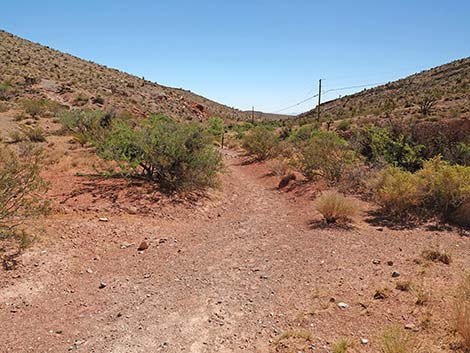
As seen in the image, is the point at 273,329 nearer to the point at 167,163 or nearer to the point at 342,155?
the point at 167,163

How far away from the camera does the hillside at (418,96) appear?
29.2m

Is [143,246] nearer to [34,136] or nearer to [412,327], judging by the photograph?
[412,327]

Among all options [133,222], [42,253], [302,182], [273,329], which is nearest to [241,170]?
[302,182]

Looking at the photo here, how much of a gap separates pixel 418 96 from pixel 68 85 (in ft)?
125

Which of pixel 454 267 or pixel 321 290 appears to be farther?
pixel 454 267

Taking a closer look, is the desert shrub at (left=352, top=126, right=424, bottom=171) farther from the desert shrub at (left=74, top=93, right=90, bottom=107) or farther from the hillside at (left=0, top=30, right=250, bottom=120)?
the desert shrub at (left=74, top=93, right=90, bottom=107)

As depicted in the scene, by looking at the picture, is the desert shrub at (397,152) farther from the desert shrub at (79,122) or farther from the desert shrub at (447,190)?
the desert shrub at (79,122)

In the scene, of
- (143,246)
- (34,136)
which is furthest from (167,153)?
(34,136)

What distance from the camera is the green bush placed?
27.4 feet

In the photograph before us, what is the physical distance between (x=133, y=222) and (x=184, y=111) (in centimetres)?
4076

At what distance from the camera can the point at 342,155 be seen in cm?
1282

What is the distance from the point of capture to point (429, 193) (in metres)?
8.80

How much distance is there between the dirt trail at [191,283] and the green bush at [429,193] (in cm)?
137

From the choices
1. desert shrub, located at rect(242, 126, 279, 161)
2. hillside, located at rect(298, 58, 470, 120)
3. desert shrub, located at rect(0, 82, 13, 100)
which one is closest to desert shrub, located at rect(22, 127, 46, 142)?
desert shrub, located at rect(242, 126, 279, 161)
